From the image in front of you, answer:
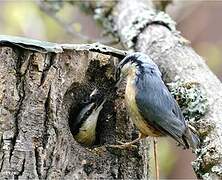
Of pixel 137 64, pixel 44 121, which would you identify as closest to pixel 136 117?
pixel 137 64

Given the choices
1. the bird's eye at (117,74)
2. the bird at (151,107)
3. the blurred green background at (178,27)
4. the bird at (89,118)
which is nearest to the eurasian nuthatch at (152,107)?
the bird at (151,107)

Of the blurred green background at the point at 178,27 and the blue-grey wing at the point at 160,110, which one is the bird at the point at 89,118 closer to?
the blue-grey wing at the point at 160,110

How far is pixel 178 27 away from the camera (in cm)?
627

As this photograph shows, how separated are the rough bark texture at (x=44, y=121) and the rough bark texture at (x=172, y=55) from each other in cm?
37

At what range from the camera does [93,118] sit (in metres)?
2.96

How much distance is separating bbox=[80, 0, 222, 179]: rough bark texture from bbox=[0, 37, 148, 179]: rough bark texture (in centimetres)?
37

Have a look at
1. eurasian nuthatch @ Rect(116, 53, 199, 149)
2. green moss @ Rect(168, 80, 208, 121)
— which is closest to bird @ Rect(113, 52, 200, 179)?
eurasian nuthatch @ Rect(116, 53, 199, 149)

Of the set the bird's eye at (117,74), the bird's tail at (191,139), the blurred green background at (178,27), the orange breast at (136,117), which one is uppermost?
the blurred green background at (178,27)

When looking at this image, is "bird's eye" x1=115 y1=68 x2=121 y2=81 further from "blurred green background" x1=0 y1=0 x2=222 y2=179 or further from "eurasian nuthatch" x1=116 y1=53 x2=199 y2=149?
"blurred green background" x1=0 y1=0 x2=222 y2=179

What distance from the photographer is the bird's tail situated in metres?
2.58

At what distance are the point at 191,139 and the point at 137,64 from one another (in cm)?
43

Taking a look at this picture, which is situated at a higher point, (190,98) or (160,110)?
(190,98)

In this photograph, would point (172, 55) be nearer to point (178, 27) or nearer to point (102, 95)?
point (102, 95)

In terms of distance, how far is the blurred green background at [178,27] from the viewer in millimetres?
5336
